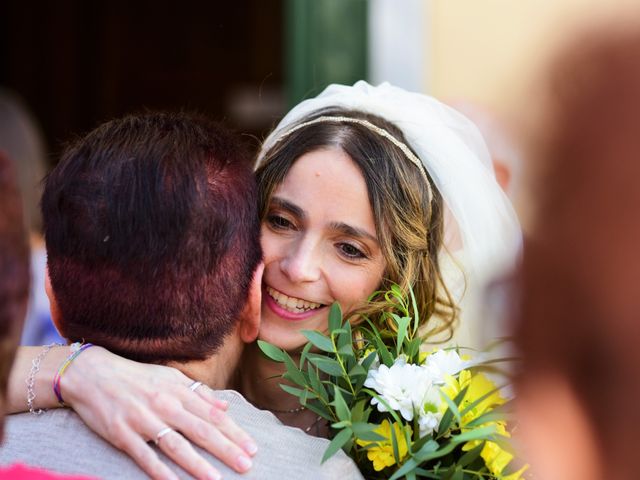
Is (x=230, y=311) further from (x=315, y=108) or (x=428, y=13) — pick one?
(x=428, y=13)

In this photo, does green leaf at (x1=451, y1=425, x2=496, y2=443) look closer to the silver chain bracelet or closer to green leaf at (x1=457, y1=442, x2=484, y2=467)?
green leaf at (x1=457, y1=442, x2=484, y2=467)

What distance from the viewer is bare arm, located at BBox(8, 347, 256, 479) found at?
75.0 inches

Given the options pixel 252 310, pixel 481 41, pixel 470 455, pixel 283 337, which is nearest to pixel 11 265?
pixel 252 310

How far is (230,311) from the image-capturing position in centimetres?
212

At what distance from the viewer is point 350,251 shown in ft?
8.54

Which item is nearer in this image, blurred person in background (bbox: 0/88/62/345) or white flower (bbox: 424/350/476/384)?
white flower (bbox: 424/350/476/384)

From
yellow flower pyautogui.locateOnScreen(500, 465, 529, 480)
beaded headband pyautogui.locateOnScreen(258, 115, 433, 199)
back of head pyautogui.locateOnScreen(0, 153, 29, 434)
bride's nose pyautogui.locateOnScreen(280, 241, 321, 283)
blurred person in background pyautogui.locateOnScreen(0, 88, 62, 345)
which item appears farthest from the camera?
blurred person in background pyautogui.locateOnScreen(0, 88, 62, 345)

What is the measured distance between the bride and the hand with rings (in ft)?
1.14

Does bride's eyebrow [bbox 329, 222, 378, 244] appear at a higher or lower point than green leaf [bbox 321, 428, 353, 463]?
higher

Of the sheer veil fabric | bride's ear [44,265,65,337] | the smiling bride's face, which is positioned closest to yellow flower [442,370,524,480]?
the smiling bride's face

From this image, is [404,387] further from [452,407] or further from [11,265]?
[11,265]

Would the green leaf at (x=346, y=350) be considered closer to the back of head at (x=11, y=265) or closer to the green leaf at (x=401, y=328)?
the green leaf at (x=401, y=328)

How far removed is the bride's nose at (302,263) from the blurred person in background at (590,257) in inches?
52.2

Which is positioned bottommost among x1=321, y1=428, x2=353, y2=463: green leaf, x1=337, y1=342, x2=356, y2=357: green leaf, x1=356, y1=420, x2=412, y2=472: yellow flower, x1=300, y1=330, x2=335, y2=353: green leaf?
x1=356, y1=420, x2=412, y2=472: yellow flower
